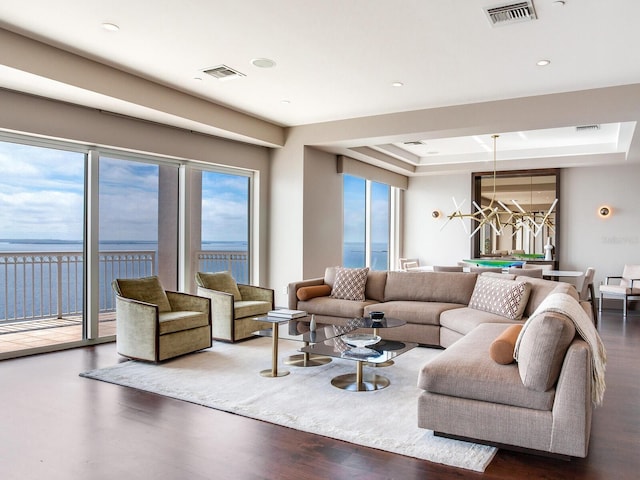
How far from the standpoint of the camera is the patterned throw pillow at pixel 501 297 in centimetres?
461

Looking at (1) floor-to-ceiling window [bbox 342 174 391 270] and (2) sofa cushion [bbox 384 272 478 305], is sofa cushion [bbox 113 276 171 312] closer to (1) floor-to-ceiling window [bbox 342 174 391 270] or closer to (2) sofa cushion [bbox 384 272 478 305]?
(2) sofa cushion [bbox 384 272 478 305]

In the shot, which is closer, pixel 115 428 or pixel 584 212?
pixel 115 428

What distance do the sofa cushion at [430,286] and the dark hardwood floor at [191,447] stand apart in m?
1.95

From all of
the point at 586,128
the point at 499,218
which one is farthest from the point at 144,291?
the point at 586,128

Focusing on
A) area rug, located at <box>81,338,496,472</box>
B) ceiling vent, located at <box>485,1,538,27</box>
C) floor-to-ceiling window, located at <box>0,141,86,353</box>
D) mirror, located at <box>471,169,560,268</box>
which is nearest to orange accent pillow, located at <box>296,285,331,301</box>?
area rug, located at <box>81,338,496,472</box>

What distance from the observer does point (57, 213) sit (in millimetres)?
5148

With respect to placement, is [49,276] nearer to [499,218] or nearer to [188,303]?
[188,303]

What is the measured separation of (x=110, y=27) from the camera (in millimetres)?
3822

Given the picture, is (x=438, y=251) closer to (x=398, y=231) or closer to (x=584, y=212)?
(x=398, y=231)

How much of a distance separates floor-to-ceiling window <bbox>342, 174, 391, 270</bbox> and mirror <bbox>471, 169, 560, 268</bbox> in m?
1.94

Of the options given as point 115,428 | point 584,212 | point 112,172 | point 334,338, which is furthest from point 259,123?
point 584,212

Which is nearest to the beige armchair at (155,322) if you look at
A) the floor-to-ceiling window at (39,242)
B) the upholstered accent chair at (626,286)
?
the floor-to-ceiling window at (39,242)

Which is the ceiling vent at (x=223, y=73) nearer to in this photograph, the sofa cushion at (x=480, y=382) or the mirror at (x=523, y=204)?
the sofa cushion at (x=480, y=382)

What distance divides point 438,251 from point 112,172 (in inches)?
289
